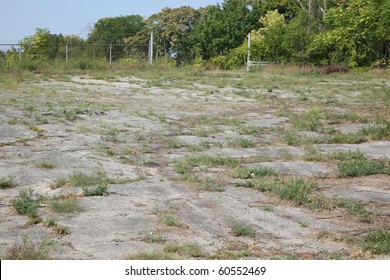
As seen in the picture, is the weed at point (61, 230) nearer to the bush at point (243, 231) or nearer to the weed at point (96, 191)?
the weed at point (96, 191)

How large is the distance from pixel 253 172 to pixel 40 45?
2591cm

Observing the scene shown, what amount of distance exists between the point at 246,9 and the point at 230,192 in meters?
38.8

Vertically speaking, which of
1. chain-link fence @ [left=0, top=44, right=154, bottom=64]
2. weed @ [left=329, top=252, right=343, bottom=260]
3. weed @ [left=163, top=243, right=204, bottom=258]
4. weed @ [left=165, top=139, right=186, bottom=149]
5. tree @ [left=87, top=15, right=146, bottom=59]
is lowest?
weed @ [left=329, top=252, right=343, bottom=260]

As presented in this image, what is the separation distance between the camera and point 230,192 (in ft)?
20.6

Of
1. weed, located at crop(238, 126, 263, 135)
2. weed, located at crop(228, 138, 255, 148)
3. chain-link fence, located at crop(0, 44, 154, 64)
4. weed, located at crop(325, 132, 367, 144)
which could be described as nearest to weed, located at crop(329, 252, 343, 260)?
weed, located at crop(228, 138, 255, 148)

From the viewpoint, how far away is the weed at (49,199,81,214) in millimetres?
5396

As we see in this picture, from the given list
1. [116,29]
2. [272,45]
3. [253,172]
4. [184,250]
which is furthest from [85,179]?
[116,29]

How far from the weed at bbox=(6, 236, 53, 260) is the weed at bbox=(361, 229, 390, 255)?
223 cm

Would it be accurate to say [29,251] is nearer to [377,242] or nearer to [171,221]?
[171,221]

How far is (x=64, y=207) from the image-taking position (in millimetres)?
5441

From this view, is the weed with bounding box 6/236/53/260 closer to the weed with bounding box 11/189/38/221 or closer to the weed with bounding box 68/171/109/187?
the weed with bounding box 11/189/38/221

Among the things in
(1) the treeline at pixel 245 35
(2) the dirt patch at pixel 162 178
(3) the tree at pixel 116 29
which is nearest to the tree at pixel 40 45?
(1) the treeline at pixel 245 35

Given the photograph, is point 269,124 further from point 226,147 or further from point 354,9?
point 354,9
